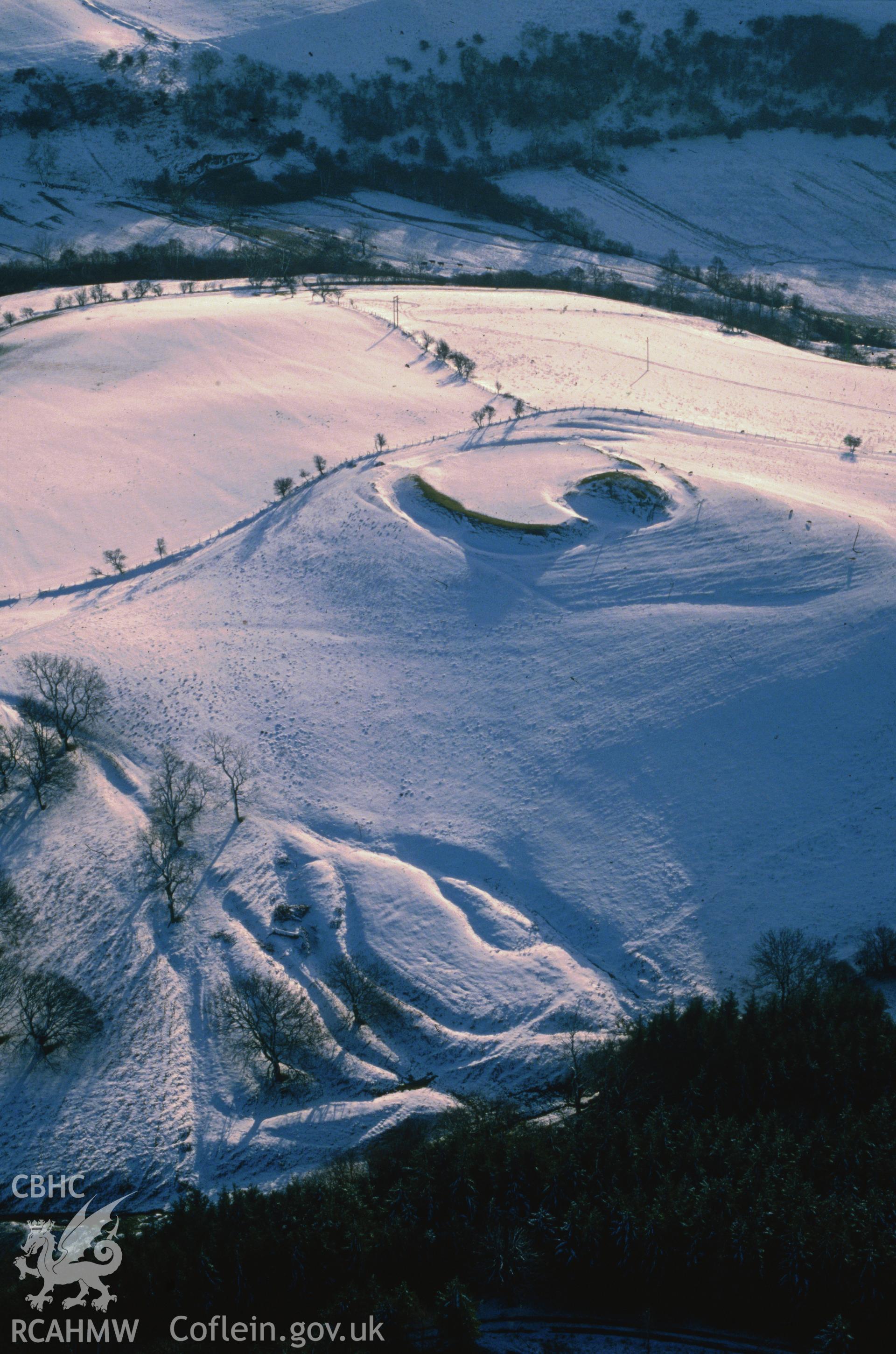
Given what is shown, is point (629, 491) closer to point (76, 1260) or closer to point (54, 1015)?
point (54, 1015)

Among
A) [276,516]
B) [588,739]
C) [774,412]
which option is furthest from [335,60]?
[588,739]

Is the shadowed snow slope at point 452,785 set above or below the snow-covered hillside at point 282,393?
below

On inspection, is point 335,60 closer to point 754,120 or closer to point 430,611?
point 754,120

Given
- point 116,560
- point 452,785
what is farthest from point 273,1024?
point 116,560

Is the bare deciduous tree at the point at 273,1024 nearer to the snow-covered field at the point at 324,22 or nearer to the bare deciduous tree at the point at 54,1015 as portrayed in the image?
the bare deciduous tree at the point at 54,1015

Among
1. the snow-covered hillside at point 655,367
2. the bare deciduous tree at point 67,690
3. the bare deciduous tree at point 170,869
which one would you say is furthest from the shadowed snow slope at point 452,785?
the snow-covered hillside at point 655,367

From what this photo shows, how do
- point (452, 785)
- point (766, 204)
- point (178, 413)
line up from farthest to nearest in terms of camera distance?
point (766, 204), point (178, 413), point (452, 785)
